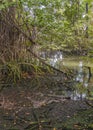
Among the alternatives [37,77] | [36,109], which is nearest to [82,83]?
[37,77]

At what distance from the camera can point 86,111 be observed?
227 inches

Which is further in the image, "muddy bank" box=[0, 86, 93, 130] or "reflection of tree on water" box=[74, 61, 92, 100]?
"reflection of tree on water" box=[74, 61, 92, 100]

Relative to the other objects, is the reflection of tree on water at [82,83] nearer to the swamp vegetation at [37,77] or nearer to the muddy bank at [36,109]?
the swamp vegetation at [37,77]

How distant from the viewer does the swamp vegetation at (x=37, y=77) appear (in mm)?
5286

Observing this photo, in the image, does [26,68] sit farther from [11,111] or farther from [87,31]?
[87,31]

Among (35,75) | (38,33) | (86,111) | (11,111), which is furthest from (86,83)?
(11,111)

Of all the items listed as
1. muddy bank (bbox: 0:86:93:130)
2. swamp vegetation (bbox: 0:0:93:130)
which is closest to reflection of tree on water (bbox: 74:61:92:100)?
swamp vegetation (bbox: 0:0:93:130)

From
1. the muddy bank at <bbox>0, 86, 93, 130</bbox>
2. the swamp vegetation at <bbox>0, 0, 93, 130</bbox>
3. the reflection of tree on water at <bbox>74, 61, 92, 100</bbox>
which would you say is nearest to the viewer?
the muddy bank at <bbox>0, 86, 93, 130</bbox>

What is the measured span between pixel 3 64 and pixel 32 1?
1871mm

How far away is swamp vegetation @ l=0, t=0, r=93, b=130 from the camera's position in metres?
5.29

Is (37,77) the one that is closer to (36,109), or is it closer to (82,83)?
(82,83)

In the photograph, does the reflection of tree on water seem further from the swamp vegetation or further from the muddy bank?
the muddy bank

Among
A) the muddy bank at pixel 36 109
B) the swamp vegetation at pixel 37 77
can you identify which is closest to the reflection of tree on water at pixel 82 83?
the swamp vegetation at pixel 37 77

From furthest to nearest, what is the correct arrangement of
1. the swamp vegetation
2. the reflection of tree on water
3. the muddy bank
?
the reflection of tree on water → the swamp vegetation → the muddy bank
